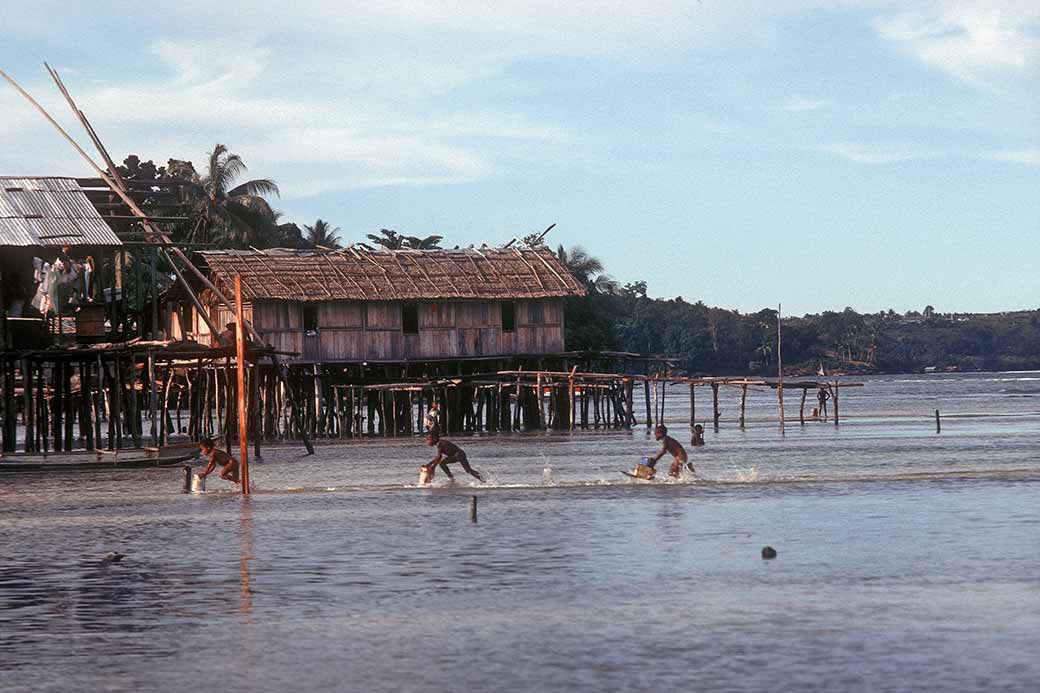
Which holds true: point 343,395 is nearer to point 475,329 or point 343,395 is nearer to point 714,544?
point 475,329

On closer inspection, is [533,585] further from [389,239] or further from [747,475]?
[389,239]

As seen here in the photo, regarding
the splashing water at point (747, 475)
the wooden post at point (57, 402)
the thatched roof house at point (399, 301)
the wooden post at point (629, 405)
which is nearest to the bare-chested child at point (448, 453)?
the splashing water at point (747, 475)

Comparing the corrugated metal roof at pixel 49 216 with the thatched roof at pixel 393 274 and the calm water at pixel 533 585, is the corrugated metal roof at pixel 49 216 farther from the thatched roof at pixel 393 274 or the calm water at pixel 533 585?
the thatched roof at pixel 393 274

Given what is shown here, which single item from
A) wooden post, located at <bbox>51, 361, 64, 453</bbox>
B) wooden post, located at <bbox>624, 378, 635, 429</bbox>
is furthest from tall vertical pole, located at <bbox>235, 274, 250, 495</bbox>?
wooden post, located at <bbox>624, 378, 635, 429</bbox>

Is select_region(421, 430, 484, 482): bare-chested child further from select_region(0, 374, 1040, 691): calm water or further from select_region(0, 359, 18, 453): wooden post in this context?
select_region(0, 359, 18, 453): wooden post

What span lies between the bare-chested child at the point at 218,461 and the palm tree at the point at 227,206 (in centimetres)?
4070

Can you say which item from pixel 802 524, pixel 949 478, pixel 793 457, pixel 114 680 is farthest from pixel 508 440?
pixel 114 680

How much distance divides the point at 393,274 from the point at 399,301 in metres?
1.37

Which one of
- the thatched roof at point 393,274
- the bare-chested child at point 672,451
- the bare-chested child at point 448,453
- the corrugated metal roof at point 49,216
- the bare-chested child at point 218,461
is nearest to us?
the bare-chested child at point 218,461

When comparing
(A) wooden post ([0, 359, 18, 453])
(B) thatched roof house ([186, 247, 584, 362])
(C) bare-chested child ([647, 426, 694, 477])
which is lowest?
(C) bare-chested child ([647, 426, 694, 477])

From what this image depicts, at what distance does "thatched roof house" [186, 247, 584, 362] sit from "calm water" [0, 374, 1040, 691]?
2294 centimetres

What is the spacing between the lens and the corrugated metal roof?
133 feet

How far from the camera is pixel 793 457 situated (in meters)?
45.5

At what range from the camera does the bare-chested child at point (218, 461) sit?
31.5 metres
